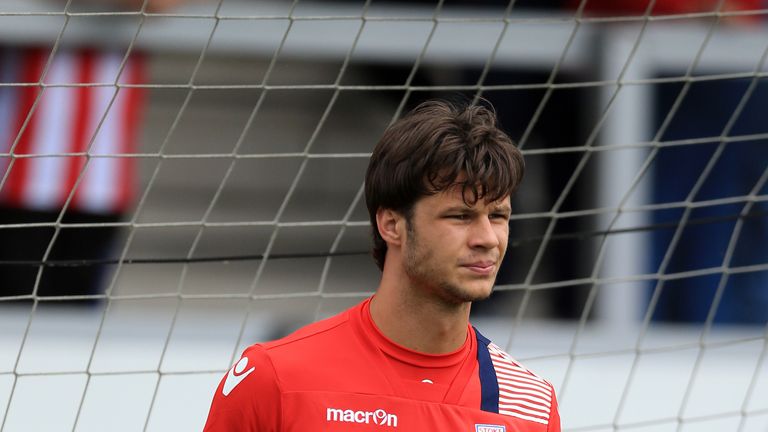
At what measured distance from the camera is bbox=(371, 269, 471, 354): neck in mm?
1686

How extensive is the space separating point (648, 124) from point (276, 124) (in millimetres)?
2515

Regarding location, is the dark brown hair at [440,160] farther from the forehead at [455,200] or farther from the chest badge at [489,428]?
the chest badge at [489,428]

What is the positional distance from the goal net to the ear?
2695 millimetres

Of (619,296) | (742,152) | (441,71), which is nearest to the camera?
(619,296)

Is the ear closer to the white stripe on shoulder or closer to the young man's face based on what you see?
the young man's face

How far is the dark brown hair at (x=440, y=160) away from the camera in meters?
1.63

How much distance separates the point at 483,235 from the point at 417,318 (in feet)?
0.58

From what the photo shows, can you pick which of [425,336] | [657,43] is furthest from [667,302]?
[425,336]

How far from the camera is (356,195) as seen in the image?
604 cm

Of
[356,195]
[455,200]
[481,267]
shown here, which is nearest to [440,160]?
[455,200]

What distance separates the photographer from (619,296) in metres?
5.77

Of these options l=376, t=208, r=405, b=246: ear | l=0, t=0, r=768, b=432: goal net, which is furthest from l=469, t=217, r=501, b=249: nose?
l=0, t=0, r=768, b=432: goal net

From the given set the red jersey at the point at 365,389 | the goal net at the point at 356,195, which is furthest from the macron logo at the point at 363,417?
the goal net at the point at 356,195

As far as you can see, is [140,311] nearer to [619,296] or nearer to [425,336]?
[619,296]
